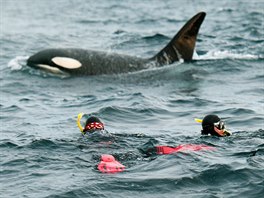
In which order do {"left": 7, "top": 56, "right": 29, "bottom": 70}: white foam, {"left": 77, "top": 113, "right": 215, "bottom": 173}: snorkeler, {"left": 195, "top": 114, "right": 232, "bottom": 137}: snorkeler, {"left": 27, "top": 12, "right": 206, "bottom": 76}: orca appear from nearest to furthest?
{"left": 77, "top": 113, "right": 215, "bottom": 173}: snorkeler
{"left": 195, "top": 114, "right": 232, "bottom": 137}: snorkeler
{"left": 27, "top": 12, "right": 206, "bottom": 76}: orca
{"left": 7, "top": 56, "right": 29, "bottom": 70}: white foam

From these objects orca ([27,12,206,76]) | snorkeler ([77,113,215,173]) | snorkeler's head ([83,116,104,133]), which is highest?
orca ([27,12,206,76])

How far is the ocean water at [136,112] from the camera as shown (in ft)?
33.8

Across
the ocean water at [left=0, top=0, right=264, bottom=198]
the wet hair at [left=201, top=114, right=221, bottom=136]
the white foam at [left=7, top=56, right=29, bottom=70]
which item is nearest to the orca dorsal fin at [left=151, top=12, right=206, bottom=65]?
the ocean water at [left=0, top=0, right=264, bottom=198]

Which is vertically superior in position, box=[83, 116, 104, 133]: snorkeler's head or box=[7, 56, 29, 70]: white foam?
box=[7, 56, 29, 70]: white foam

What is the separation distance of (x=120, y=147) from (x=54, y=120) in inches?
142

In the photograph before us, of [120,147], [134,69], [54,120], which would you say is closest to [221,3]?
[134,69]

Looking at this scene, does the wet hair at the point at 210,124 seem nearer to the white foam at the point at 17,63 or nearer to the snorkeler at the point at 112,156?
the snorkeler at the point at 112,156

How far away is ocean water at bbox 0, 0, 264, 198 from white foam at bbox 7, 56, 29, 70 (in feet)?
0.11

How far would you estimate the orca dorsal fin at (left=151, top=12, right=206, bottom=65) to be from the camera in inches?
813

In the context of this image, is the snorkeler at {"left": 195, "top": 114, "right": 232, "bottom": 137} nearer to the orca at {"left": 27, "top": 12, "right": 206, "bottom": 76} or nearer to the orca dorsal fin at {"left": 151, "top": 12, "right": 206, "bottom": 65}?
the orca at {"left": 27, "top": 12, "right": 206, "bottom": 76}

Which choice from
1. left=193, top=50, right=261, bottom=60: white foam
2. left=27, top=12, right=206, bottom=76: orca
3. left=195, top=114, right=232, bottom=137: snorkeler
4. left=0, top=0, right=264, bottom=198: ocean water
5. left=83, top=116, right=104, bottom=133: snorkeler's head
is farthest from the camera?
left=193, top=50, right=261, bottom=60: white foam

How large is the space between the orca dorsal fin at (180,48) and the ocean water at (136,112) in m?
0.30

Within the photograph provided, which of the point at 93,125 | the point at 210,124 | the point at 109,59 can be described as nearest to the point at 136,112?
the point at 93,125

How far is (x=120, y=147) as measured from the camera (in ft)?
40.5
